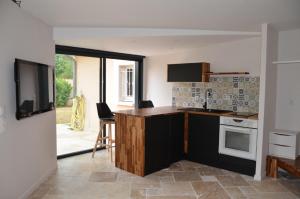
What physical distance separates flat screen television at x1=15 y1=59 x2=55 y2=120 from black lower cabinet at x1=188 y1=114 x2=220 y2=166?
250 cm

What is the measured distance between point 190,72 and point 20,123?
10.6 feet

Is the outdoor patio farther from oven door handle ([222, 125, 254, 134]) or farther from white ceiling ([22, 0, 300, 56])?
oven door handle ([222, 125, 254, 134])

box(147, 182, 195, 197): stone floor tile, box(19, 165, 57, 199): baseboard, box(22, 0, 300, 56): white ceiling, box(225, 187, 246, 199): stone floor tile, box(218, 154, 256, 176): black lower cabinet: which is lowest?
box(147, 182, 195, 197): stone floor tile

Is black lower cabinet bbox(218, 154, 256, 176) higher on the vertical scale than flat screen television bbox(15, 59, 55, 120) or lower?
lower

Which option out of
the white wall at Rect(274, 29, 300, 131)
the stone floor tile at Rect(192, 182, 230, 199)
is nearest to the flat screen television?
the stone floor tile at Rect(192, 182, 230, 199)

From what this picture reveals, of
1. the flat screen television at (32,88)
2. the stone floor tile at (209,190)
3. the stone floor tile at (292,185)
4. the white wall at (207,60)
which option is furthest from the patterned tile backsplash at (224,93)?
the flat screen television at (32,88)

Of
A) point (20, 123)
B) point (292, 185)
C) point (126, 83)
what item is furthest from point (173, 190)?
point (126, 83)

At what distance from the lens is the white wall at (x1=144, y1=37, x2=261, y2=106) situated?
166 inches

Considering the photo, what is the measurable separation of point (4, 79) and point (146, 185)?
2.28 m

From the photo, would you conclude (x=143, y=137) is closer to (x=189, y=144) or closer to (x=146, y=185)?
(x=146, y=185)

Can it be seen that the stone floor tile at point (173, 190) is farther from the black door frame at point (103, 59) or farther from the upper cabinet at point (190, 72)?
the black door frame at point (103, 59)

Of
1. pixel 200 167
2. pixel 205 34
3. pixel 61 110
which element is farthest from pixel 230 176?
pixel 61 110

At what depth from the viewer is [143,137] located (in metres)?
3.58

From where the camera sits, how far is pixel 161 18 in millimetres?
3107
